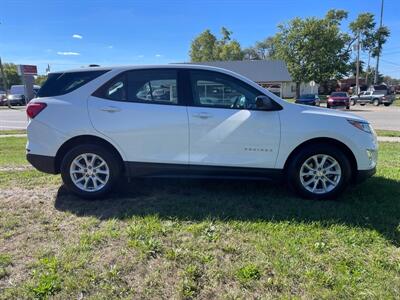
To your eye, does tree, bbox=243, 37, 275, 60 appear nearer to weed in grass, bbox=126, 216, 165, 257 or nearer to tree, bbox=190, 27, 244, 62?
tree, bbox=190, 27, 244, 62

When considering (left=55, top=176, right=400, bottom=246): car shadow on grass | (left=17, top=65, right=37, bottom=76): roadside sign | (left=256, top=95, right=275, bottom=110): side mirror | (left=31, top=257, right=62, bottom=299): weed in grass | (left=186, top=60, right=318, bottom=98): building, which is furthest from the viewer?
(left=186, top=60, right=318, bottom=98): building

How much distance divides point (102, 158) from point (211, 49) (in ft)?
262

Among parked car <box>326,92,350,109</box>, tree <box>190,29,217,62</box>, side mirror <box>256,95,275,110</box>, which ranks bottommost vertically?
parked car <box>326,92,350,109</box>

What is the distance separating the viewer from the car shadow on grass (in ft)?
13.5

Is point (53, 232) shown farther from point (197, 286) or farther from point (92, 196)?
point (197, 286)

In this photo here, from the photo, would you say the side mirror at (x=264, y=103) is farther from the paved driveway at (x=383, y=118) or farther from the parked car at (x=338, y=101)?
the parked car at (x=338, y=101)

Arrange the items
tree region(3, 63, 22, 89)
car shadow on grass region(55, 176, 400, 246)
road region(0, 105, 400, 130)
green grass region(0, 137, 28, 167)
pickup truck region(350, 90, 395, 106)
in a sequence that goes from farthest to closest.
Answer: tree region(3, 63, 22, 89), pickup truck region(350, 90, 395, 106), road region(0, 105, 400, 130), green grass region(0, 137, 28, 167), car shadow on grass region(55, 176, 400, 246)

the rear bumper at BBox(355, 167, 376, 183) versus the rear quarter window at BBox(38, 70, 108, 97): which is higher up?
the rear quarter window at BBox(38, 70, 108, 97)

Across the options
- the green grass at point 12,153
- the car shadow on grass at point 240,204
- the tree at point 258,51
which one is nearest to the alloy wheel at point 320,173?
the car shadow on grass at point 240,204

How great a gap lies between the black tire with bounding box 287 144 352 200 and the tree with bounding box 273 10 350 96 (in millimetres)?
56726

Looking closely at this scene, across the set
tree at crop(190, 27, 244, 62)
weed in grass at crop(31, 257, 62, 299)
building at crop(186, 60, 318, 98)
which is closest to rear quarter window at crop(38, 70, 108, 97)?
weed in grass at crop(31, 257, 62, 299)

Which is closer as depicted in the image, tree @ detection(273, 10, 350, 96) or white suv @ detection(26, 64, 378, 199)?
white suv @ detection(26, 64, 378, 199)

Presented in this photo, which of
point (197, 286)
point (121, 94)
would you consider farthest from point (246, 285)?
point (121, 94)

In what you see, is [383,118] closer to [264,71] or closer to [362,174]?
[362,174]
